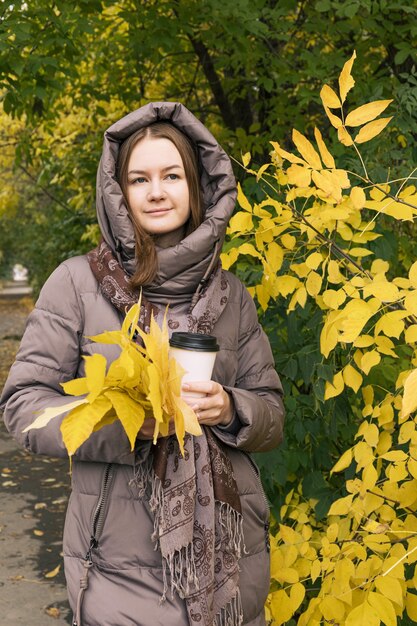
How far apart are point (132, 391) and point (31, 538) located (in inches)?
170

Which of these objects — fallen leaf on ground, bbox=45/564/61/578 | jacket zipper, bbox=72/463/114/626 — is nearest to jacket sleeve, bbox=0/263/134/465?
jacket zipper, bbox=72/463/114/626

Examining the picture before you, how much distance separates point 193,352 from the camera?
176 cm

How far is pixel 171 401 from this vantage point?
5.18ft

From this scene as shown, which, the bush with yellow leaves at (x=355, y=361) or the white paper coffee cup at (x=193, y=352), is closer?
the white paper coffee cup at (x=193, y=352)

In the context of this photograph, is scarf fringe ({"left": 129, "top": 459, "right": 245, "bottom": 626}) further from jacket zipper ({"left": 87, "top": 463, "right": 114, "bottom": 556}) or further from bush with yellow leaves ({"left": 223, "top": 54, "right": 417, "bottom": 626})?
bush with yellow leaves ({"left": 223, "top": 54, "right": 417, "bottom": 626})

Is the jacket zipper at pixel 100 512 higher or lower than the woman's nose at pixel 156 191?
lower

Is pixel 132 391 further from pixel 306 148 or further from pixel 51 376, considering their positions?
pixel 306 148

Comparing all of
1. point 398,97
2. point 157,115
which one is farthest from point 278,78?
point 157,115

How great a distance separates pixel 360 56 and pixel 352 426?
2.87 m

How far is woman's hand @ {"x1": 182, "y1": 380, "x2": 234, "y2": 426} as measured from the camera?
1817mm

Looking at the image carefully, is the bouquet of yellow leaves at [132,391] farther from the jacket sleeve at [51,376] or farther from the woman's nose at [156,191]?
the woman's nose at [156,191]

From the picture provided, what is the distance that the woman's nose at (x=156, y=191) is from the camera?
6.96 feet

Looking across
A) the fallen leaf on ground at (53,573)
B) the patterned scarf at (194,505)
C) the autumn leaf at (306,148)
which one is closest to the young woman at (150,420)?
the patterned scarf at (194,505)

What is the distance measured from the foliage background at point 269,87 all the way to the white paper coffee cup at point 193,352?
100 cm
